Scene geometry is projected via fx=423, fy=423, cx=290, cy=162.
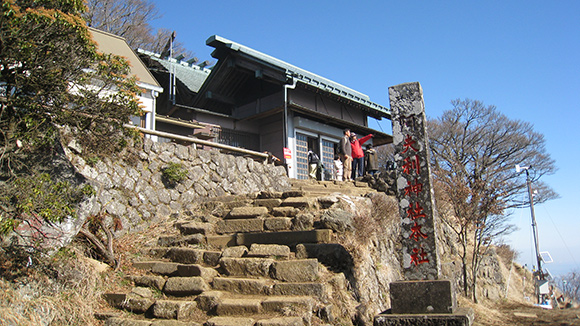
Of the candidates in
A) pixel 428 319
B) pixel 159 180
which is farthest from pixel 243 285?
pixel 159 180

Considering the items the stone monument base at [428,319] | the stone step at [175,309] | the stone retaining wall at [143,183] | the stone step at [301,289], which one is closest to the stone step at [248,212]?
Result: the stone retaining wall at [143,183]

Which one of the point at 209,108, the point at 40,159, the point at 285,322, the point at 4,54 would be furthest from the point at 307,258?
the point at 209,108

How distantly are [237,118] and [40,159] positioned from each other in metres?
11.9

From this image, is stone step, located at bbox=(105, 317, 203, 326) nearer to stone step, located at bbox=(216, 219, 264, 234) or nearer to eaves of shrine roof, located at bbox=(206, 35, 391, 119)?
stone step, located at bbox=(216, 219, 264, 234)

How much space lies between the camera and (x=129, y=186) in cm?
1055

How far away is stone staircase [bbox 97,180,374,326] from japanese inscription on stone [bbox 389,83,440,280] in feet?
4.65

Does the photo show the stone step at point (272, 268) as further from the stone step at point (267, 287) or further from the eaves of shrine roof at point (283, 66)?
the eaves of shrine roof at point (283, 66)

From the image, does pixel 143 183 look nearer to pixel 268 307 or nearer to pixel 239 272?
pixel 239 272

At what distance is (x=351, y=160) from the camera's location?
15.5 m

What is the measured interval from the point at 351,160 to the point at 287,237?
310 inches

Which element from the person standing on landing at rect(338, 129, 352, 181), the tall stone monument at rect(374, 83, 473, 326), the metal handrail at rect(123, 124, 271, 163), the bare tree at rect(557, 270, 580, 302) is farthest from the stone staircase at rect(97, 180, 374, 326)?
the bare tree at rect(557, 270, 580, 302)

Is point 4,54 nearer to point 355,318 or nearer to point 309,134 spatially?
point 355,318

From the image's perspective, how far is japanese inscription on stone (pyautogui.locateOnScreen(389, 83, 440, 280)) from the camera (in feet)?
21.0

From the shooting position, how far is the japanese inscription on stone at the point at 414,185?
639 cm
